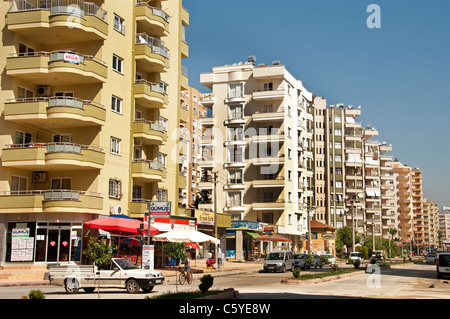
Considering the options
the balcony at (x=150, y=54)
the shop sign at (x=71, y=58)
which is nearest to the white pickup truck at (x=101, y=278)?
the shop sign at (x=71, y=58)

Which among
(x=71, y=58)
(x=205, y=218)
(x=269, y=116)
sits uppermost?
(x=269, y=116)

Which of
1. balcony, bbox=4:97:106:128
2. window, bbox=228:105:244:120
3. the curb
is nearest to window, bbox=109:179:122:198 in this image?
balcony, bbox=4:97:106:128

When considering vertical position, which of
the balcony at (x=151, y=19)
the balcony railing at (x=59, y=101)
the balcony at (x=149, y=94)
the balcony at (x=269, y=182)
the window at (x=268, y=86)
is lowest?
the balcony at (x=269, y=182)

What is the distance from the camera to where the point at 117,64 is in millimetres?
40562

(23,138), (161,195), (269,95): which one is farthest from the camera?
(269,95)

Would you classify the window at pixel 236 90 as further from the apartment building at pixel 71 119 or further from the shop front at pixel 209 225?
the apartment building at pixel 71 119

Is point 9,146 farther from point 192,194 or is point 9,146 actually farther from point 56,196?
point 192,194

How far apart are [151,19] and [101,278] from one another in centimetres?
2730

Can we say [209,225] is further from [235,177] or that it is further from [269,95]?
[269,95]

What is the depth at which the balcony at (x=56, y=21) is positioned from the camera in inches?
1388

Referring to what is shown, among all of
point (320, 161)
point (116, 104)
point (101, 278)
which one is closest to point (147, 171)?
point (116, 104)

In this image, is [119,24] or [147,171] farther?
[147,171]

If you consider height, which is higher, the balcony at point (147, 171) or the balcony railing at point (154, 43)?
the balcony railing at point (154, 43)
